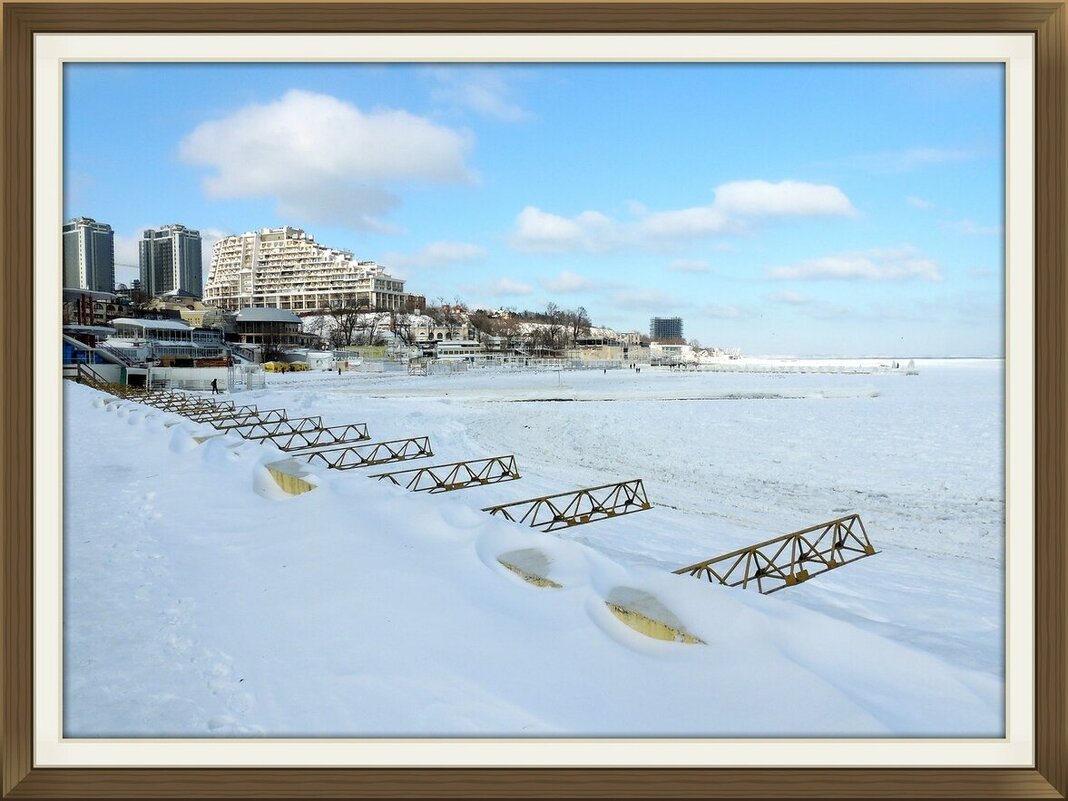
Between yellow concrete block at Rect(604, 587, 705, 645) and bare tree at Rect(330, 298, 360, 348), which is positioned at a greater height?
bare tree at Rect(330, 298, 360, 348)

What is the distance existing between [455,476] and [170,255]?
2021cm

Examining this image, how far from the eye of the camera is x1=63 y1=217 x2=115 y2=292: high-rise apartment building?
7.63 ft

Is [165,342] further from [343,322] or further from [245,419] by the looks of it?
[245,419]

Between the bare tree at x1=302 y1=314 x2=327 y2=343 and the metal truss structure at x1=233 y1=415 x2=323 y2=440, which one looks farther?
the bare tree at x1=302 y1=314 x2=327 y2=343

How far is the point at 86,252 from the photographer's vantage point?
169 inches

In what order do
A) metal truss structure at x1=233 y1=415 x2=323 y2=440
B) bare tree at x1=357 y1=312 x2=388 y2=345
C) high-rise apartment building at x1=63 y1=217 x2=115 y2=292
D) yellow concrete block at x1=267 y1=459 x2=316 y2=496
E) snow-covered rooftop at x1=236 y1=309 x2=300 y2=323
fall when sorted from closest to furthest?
high-rise apartment building at x1=63 y1=217 x2=115 y2=292 → yellow concrete block at x1=267 y1=459 x2=316 y2=496 → metal truss structure at x1=233 y1=415 x2=323 y2=440 → snow-covered rooftop at x1=236 y1=309 x2=300 y2=323 → bare tree at x1=357 y1=312 x2=388 y2=345

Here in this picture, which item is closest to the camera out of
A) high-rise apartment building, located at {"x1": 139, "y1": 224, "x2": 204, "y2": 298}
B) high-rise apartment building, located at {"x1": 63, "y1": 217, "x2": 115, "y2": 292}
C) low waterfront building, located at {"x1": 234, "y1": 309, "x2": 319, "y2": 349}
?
high-rise apartment building, located at {"x1": 63, "y1": 217, "x2": 115, "y2": 292}

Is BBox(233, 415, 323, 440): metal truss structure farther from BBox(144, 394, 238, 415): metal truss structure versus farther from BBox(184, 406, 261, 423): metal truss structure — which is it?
BBox(144, 394, 238, 415): metal truss structure

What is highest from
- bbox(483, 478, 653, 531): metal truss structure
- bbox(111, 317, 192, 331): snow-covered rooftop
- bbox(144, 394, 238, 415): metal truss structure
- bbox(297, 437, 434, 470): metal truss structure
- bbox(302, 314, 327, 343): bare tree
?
bbox(302, 314, 327, 343): bare tree

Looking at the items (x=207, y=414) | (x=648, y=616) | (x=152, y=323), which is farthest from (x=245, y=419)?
(x=152, y=323)

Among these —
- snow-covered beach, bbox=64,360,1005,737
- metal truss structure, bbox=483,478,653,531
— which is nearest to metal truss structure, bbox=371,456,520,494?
metal truss structure, bbox=483,478,653,531

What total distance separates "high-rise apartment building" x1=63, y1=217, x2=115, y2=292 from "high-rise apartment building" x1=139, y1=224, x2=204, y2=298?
1683cm

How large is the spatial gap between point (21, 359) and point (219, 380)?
23.3m

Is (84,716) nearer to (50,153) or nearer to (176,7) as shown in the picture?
(50,153)
